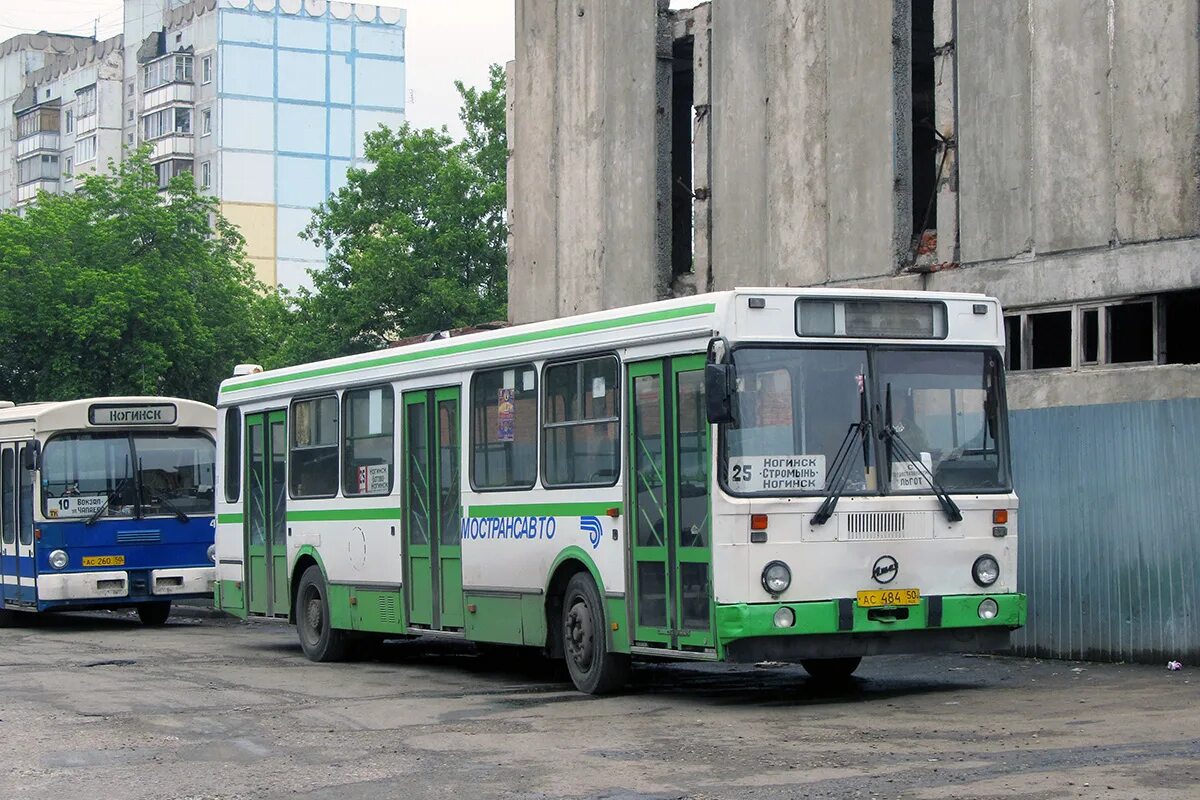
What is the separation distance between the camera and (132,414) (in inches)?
962

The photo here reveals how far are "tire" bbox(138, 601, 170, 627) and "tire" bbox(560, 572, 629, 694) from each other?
12220 millimetres

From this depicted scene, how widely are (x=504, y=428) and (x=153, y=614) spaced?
463 inches

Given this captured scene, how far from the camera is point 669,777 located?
32.0ft

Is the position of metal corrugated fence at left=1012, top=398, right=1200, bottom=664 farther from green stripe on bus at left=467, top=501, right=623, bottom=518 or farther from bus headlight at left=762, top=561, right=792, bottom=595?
green stripe on bus at left=467, top=501, right=623, bottom=518

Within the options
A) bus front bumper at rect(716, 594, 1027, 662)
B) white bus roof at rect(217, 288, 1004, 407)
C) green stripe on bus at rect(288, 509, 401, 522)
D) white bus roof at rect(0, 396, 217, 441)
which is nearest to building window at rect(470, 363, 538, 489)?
white bus roof at rect(217, 288, 1004, 407)

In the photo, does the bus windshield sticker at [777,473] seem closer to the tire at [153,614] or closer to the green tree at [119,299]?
the tire at [153,614]

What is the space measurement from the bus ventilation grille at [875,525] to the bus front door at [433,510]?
Result: 14.1 feet

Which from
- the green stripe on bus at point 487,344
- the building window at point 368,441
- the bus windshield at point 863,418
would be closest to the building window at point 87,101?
the green stripe on bus at point 487,344

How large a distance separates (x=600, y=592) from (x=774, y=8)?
36.4 feet

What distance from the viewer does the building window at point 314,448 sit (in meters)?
18.3

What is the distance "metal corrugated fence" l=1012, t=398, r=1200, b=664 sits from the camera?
49.4 feet

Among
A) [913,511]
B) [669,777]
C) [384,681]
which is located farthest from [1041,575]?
[669,777]

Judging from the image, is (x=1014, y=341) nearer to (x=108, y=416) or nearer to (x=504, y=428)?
(x=504, y=428)

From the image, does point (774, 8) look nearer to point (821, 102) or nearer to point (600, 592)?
point (821, 102)
